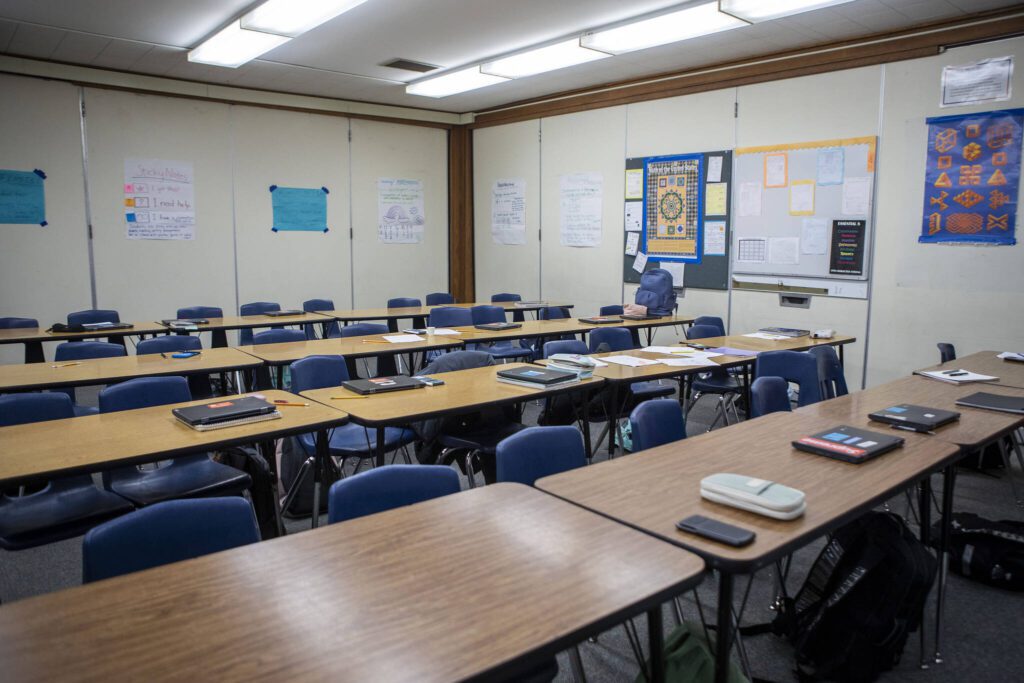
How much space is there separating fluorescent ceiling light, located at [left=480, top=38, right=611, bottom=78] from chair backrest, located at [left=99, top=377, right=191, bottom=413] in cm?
453

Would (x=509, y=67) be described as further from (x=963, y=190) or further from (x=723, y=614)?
(x=723, y=614)

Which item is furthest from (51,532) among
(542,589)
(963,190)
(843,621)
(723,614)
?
(963,190)

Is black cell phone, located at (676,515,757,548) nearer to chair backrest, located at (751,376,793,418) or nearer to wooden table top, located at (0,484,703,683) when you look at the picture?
wooden table top, located at (0,484,703,683)

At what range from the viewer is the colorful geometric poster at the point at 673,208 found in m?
7.30

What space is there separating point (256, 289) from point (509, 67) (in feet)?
13.1

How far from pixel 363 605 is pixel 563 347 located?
10.9 ft

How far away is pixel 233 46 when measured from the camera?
20.1 ft

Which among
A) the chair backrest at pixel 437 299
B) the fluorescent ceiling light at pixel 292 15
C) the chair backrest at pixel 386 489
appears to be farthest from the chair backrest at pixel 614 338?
the chair backrest at pixel 437 299

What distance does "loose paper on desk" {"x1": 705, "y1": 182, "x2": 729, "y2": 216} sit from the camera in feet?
23.1

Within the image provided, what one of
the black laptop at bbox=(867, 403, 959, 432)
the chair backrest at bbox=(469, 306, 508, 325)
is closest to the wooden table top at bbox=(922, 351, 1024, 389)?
the black laptop at bbox=(867, 403, 959, 432)

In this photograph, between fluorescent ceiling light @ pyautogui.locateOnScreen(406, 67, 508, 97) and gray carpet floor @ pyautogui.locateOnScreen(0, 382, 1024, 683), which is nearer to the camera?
gray carpet floor @ pyautogui.locateOnScreen(0, 382, 1024, 683)

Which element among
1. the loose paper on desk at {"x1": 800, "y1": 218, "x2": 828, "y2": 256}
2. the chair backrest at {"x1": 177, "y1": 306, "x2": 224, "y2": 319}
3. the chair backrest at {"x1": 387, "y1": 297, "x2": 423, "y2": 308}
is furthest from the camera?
the chair backrest at {"x1": 387, "y1": 297, "x2": 423, "y2": 308}

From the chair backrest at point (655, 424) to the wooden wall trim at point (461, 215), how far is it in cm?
734

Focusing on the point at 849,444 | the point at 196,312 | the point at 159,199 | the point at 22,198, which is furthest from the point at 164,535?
the point at 159,199
